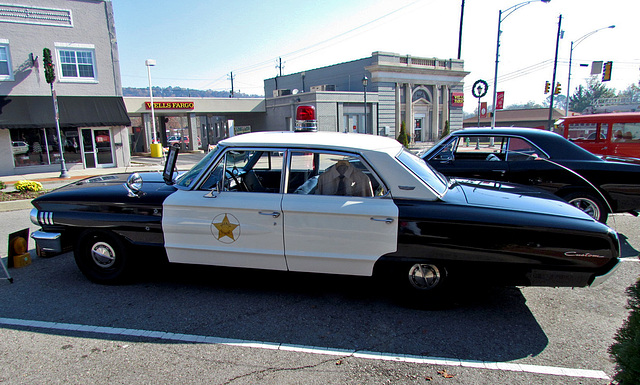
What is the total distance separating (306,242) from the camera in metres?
3.70

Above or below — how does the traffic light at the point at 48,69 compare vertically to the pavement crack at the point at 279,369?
above

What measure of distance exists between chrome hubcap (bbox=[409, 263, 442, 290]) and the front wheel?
2949 mm

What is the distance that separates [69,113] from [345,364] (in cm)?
2055

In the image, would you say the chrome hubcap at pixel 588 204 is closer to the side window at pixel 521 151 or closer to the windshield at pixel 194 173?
the side window at pixel 521 151

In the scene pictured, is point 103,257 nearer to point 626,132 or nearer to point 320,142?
point 320,142

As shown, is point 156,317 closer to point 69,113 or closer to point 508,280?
point 508,280

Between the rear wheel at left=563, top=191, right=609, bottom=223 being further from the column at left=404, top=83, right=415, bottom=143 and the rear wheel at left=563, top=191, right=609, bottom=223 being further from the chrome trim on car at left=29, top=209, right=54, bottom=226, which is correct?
the column at left=404, top=83, right=415, bottom=143

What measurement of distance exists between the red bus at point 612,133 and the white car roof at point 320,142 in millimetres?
9283

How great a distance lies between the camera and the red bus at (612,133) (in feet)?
34.1

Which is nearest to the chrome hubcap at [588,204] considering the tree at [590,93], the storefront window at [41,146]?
the storefront window at [41,146]

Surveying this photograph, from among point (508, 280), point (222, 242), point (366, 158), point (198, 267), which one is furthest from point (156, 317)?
point (508, 280)

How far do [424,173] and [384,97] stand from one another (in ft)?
106

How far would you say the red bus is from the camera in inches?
409

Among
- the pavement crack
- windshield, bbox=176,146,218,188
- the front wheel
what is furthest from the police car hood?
the front wheel
